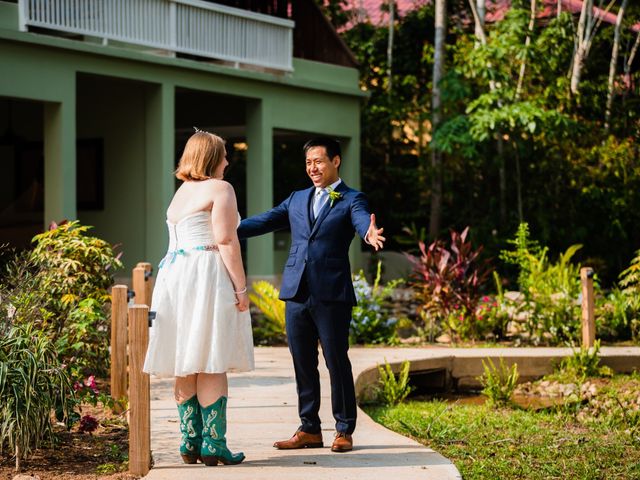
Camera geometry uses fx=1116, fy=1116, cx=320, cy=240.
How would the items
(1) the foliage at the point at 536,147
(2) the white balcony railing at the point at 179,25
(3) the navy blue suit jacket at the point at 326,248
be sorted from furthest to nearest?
(1) the foliage at the point at 536,147, (2) the white balcony railing at the point at 179,25, (3) the navy blue suit jacket at the point at 326,248

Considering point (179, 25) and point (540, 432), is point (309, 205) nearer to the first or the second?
point (540, 432)

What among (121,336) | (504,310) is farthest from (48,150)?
(121,336)

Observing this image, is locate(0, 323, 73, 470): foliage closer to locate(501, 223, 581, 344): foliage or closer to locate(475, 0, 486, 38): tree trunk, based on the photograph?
locate(501, 223, 581, 344): foliage

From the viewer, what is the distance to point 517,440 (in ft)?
25.2

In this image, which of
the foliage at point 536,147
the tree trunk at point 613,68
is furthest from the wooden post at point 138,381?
the tree trunk at point 613,68

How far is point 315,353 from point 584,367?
4878 millimetres

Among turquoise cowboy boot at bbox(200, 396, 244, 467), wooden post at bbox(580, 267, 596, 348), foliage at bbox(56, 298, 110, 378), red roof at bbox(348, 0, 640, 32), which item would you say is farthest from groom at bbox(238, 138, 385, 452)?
red roof at bbox(348, 0, 640, 32)

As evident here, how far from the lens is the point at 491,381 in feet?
30.6

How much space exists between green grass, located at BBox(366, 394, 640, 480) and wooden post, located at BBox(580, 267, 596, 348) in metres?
2.62

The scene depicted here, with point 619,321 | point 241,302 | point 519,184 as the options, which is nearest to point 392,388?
point 241,302

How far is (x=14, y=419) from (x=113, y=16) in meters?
9.81

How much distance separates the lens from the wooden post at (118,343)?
25.3ft

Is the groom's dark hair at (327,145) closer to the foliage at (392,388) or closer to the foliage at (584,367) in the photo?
A: the foliage at (392,388)

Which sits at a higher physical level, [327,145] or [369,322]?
[327,145]
